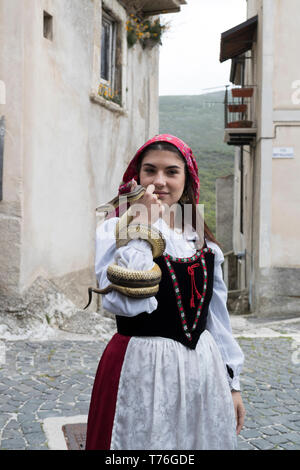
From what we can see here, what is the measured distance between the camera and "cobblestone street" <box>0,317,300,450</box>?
12.2 ft

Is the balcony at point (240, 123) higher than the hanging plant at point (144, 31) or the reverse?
the reverse

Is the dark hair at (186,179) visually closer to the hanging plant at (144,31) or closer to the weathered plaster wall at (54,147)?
the weathered plaster wall at (54,147)

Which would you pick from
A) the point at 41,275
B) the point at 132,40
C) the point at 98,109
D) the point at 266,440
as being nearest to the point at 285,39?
the point at 132,40

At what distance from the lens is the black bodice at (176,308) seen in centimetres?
183

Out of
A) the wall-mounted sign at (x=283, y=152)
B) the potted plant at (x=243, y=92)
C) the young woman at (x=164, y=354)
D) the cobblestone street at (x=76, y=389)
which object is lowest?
the cobblestone street at (x=76, y=389)

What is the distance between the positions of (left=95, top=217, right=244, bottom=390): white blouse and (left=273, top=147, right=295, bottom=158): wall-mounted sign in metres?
8.35

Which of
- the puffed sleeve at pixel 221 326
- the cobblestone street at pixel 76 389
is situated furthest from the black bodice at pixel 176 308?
the cobblestone street at pixel 76 389

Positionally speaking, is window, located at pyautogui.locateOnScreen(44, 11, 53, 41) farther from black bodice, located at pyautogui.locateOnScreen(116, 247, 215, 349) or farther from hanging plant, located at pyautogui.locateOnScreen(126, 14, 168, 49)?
black bodice, located at pyautogui.locateOnScreen(116, 247, 215, 349)

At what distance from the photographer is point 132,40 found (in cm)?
1022

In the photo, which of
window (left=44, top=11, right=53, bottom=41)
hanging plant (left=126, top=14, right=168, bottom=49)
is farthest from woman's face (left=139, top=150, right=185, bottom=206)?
hanging plant (left=126, top=14, right=168, bottom=49)

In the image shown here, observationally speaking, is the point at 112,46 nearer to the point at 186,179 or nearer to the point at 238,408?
the point at 186,179

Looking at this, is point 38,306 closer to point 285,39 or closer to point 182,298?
point 182,298

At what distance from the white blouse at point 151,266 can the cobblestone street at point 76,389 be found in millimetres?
1842

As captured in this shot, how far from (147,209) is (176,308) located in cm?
41
